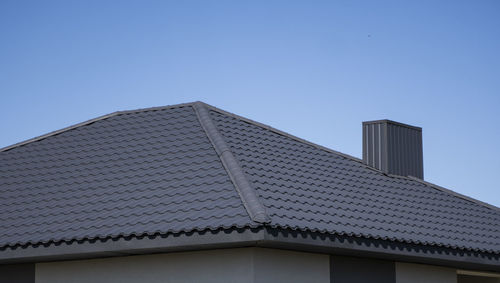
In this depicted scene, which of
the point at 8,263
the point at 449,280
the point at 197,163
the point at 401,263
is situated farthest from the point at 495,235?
the point at 8,263

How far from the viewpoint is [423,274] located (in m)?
13.8

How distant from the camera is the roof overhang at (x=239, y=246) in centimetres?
1002

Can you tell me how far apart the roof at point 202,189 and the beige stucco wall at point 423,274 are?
2.23 ft

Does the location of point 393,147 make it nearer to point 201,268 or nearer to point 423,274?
A: point 423,274

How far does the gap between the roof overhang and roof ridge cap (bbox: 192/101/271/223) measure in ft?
1.17

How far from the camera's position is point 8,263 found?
1280 centimetres

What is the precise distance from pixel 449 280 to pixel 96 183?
253 inches

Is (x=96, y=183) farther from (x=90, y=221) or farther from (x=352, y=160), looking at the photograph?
(x=352, y=160)

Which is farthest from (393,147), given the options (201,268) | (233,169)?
(201,268)

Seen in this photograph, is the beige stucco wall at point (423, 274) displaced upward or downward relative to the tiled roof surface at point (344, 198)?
downward

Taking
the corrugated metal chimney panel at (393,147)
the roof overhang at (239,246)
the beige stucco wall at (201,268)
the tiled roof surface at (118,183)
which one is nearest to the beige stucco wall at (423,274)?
the roof overhang at (239,246)

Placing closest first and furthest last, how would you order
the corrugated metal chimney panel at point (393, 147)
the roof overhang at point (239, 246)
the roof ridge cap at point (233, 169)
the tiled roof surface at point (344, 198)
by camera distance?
the roof overhang at point (239, 246)
the roof ridge cap at point (233, 169)
the tiled roof surface at point (344, 198)
the corrugated metal chimney panel at point (393, 147)

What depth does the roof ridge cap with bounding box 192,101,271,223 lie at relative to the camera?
402 inches

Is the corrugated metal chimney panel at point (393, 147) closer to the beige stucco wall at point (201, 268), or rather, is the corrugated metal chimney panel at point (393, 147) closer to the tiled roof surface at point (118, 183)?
the tiled roof surface at point (118, 183)
